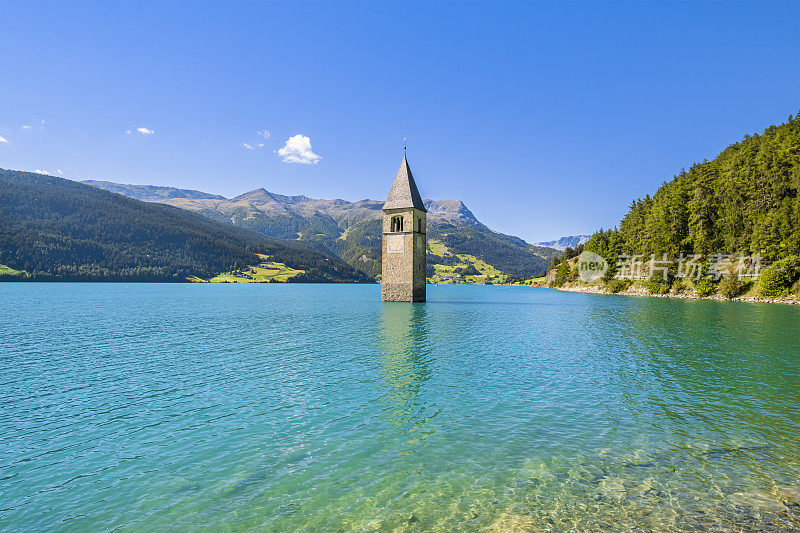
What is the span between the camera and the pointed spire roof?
7394 cm

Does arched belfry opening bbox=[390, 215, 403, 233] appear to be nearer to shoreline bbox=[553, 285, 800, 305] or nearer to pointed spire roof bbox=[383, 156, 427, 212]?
pointed spire roof bbox=[383, 156, 427, 212]

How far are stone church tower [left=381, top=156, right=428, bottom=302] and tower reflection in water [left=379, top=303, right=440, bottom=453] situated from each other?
3723 centimetres

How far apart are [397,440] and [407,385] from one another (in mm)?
6417

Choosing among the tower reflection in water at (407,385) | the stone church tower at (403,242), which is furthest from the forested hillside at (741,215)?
the tower reflection in water at (407,385)

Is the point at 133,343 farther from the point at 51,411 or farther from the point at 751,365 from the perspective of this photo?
the point at 751,365

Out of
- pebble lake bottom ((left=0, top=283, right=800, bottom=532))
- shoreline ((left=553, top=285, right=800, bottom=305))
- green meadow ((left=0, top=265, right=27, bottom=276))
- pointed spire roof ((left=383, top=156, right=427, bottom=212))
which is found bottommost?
shoreline ((left=553, top=285, right=800, bottom=305))

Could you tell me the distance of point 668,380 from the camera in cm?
1964

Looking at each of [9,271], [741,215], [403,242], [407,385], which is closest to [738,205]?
[741,215]

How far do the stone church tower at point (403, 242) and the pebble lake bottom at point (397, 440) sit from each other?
155 ft

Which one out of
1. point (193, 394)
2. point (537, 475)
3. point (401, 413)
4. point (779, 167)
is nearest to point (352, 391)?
point (401, 413)

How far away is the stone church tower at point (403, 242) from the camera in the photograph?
73.2 m

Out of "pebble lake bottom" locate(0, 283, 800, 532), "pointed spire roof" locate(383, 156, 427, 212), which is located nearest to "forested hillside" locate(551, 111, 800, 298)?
"pointed spire roof" locate(383, 156, 427, 212)

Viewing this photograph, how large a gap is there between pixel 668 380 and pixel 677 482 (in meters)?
12.1

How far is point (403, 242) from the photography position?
73250 millimetres
